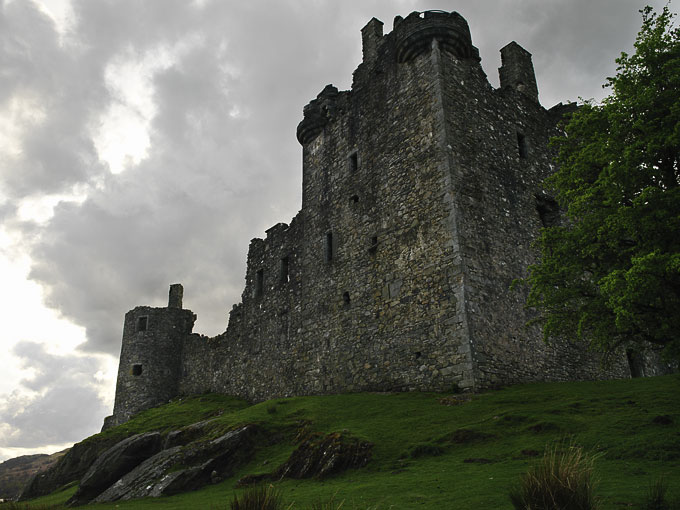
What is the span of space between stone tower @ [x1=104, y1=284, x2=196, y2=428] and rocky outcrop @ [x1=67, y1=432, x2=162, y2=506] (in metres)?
16.0

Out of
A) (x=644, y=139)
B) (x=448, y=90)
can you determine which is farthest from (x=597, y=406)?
(x=448, y=90)

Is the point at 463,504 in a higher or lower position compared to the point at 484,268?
lower

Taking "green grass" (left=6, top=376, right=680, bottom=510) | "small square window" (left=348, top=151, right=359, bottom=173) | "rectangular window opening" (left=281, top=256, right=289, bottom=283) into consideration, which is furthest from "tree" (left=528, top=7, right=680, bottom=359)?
"rectangular window opening" (left=281, top=256, right=289, bottom=283)

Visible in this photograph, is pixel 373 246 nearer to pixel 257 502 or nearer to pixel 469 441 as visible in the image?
pixel 469 441

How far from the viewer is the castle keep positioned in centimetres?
1695

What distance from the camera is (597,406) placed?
1224cm

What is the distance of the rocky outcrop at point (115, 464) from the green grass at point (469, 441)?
6.90 feet

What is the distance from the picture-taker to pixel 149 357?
33469 mm

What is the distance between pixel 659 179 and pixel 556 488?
293 inches

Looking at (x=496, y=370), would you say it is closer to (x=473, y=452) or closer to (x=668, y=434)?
(x=473, y=452)

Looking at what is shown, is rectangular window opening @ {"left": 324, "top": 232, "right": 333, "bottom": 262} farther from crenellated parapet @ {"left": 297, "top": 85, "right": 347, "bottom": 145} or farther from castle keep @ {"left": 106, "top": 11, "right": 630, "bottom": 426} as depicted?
crenellated parapet @ {"left": 297, "top": 85, "right": 347, "bottom": 145}

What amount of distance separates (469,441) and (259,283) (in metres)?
18.3

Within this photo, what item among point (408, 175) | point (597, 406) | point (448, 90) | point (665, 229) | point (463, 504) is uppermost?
point (448, 90)

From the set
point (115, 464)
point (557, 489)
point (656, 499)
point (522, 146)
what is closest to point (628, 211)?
point (656, 499)
